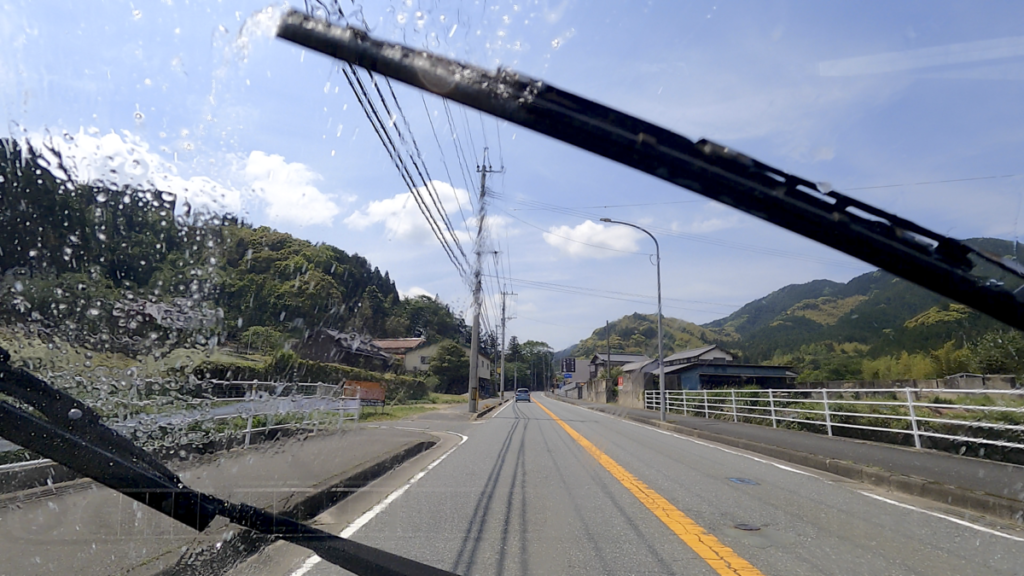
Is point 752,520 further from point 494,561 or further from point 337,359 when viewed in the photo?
point 337,359

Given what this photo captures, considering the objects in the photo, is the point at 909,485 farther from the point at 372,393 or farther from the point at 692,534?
the point at 372,393

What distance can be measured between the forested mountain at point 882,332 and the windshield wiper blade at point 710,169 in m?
0.20

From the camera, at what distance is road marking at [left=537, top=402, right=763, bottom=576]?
4511mm

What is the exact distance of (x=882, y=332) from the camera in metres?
10.5

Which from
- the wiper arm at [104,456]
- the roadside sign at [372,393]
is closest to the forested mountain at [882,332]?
the wiper arm at [104,456]

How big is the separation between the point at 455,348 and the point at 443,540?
1181 inches

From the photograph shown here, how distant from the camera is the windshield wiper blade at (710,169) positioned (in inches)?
100

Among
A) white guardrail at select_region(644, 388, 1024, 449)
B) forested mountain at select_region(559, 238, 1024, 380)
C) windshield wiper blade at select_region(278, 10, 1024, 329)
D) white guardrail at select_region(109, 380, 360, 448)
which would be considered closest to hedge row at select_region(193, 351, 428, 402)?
white guardrail at select_region(109, 380, 360, 448)

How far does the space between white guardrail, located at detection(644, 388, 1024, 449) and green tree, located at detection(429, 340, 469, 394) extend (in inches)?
492

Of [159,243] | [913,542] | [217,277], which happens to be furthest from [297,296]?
[913,542]

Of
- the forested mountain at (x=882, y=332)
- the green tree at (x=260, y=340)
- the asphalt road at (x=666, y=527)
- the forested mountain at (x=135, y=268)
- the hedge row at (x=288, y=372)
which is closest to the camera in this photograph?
the forested mountain at (x=882, y=332)

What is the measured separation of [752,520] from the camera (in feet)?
20.1

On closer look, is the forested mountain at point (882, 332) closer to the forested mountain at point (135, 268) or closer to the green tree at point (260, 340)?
the forested mountain at point (135, 268)

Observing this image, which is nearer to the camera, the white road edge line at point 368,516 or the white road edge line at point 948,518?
the white road edge line at point 368,516
